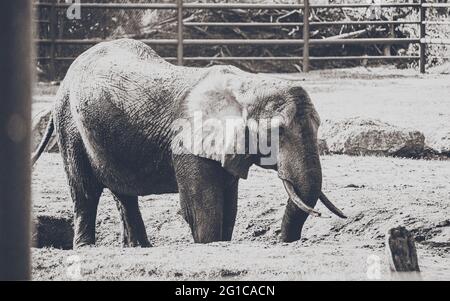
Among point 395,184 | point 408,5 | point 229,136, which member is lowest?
point 395,184

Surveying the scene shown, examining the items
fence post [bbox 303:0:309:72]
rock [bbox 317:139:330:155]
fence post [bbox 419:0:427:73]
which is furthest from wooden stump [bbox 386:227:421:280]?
fence post [bbox 419:0:427:73]

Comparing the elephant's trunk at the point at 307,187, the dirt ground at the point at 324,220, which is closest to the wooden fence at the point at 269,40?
the dirt ground at the point at 324,220

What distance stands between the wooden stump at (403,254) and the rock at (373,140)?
4637 millimetres

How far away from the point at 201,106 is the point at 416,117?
5074 mm

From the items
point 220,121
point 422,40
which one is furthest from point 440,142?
point 220,121

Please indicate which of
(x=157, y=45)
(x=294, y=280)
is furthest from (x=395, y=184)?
(x=157, y=45)

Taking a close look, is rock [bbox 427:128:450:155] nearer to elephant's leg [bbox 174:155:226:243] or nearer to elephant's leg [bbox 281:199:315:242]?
elephant's leg [bbox 281:199:315:242]

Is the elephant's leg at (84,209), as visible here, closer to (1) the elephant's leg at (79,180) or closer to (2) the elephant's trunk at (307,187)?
(1) the elephant's leg at (79,180)

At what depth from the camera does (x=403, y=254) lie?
423 centimetres

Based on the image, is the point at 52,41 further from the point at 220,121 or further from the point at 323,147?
the point at 220,121

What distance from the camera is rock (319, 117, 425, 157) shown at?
29.1 feet

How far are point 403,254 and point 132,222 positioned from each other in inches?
111

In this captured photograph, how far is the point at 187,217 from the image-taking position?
18.9ft
